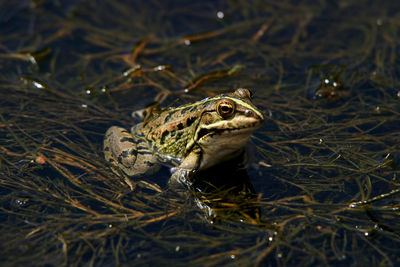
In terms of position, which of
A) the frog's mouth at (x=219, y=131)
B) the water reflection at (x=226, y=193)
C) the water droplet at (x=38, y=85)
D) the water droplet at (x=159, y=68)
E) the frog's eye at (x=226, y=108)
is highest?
the frog's eye at (x=226, y=108)

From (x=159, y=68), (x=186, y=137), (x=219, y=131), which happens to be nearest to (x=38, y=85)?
(x=159, y=68)

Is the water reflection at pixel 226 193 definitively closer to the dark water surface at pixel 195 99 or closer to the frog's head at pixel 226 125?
the dark water surface at pixel 195 99

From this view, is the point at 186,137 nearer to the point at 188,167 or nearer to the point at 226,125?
the point at 188,167

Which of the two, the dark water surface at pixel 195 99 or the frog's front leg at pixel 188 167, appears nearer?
the dark water surface at pixel 195 99

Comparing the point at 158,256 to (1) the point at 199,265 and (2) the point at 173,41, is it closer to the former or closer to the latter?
(1) the point at 199,265

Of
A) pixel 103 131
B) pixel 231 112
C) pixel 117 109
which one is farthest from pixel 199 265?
pixel 117 109

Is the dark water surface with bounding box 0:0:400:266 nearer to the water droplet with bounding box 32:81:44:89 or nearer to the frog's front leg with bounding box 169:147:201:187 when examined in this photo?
the water droplet with bounding box 32:81:44:89

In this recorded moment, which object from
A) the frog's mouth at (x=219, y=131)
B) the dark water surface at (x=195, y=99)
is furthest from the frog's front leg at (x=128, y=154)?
the frog's mouth at (x=219, y=131)
